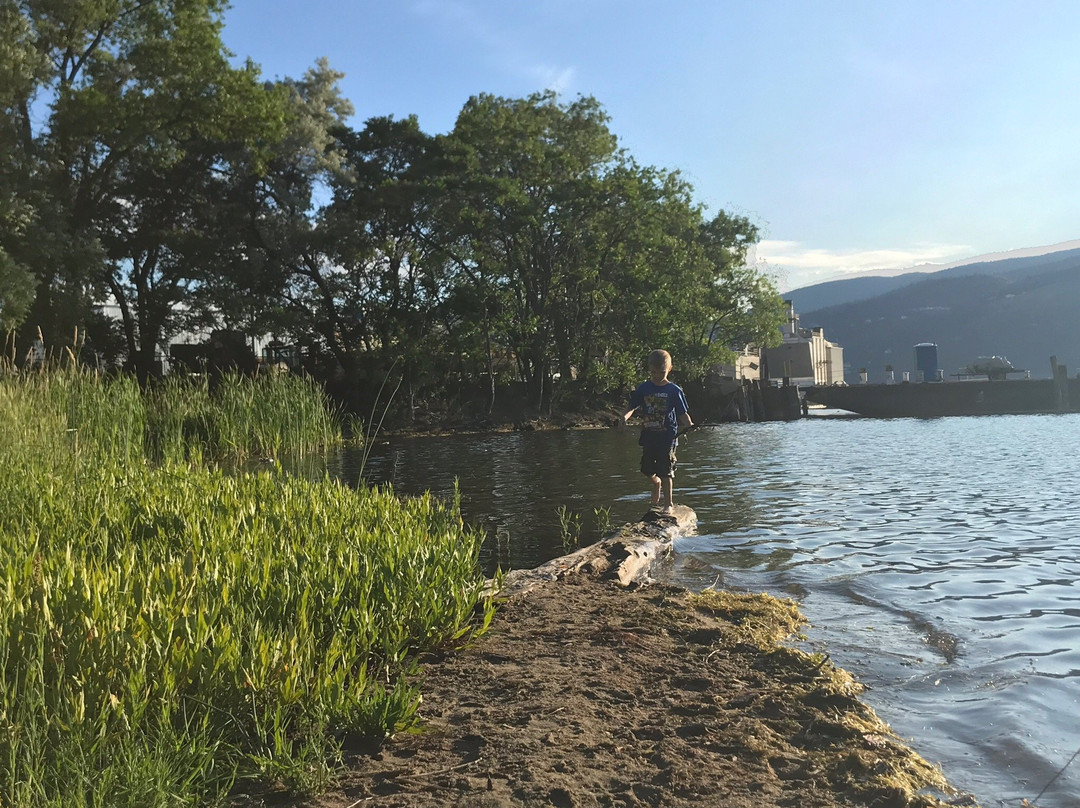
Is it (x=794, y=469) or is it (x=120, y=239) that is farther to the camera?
(x=120, y=239)

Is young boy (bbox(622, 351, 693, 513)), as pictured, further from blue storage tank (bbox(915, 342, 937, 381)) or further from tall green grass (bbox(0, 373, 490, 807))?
blue storage tank (bbox(915, 342, 937, 381))

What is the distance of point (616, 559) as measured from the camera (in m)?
7.90

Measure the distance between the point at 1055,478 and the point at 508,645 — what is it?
14632mm

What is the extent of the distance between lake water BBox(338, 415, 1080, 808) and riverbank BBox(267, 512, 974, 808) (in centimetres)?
42

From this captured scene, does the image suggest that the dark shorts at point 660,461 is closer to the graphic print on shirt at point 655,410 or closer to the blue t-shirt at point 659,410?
the blue t-shirt at point 659,410

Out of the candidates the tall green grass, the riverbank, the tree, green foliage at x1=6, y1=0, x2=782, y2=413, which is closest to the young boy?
the tall green grass

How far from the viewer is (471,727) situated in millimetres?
3924

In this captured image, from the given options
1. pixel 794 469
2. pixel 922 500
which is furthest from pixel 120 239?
pixel 922 500

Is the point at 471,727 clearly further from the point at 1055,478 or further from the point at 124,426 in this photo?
the point at 1055,478

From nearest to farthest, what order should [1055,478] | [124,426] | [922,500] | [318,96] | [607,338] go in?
[124,426] → [922,500] → [1055,478] → [318,96] → [607,338]

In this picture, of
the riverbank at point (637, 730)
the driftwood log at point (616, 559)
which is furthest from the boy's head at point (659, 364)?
the riverbank at point (637, 730)

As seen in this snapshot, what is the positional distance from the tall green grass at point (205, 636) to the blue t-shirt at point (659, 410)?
177 inches

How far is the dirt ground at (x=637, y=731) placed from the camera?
331 cm

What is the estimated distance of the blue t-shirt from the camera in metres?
11.0
